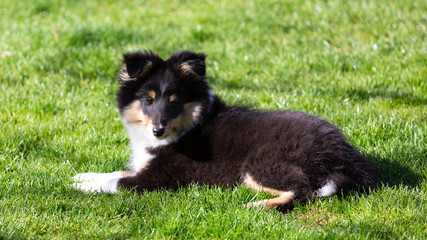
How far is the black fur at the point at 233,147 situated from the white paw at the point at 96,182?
123mm

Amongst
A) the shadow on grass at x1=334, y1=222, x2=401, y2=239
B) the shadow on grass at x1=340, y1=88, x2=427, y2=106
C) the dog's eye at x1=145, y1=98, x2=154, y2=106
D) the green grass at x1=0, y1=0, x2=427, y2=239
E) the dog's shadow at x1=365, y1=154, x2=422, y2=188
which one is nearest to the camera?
the shadow on grass at x1=334, y1=222, x2=401, y2=239

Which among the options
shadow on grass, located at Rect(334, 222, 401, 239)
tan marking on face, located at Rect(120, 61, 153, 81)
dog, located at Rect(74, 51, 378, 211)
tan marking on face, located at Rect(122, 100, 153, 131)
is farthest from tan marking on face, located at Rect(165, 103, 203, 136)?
shadow on grass, located at Rect(334, 222, 401, 239)

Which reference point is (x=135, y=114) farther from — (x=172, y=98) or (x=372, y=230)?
(x=372, y=230)

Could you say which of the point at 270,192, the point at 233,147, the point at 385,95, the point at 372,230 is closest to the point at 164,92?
the point at 233,147

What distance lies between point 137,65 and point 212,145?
1.00m

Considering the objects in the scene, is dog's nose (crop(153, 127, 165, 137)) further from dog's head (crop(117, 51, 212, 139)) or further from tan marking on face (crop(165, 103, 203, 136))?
tan marking on face (crop(165, 103, 203, 136))

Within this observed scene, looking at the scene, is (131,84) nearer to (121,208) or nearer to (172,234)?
(121,208)

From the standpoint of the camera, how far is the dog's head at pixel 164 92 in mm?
4422

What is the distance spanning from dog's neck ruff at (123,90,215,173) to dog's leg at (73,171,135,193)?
0.18m

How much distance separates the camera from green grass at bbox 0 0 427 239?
378 cm

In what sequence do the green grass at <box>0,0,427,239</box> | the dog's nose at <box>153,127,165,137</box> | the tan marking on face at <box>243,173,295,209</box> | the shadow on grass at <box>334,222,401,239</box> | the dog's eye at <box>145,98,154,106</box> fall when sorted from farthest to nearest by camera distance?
the dog's eye at <box>145,98,154,106</box>, the dog's nose at <box>153,127,165,137</box>, the tan marking on face at <box>243,173,295,209</box>, the green grass at <box>0,0,427,239</box>, the shadow on grass at <box>334,222,401,239</box>

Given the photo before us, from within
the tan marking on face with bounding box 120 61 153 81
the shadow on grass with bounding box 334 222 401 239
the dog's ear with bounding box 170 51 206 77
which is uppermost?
the dog's ear with bounding box 170 51 206 77

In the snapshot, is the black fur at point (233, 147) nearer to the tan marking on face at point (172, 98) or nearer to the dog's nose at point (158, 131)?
the tan marking on face at point (172, 98)

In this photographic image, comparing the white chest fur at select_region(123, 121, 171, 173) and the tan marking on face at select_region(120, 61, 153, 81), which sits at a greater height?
the tan marking on face at select_region(120, 61, 153, 81)
